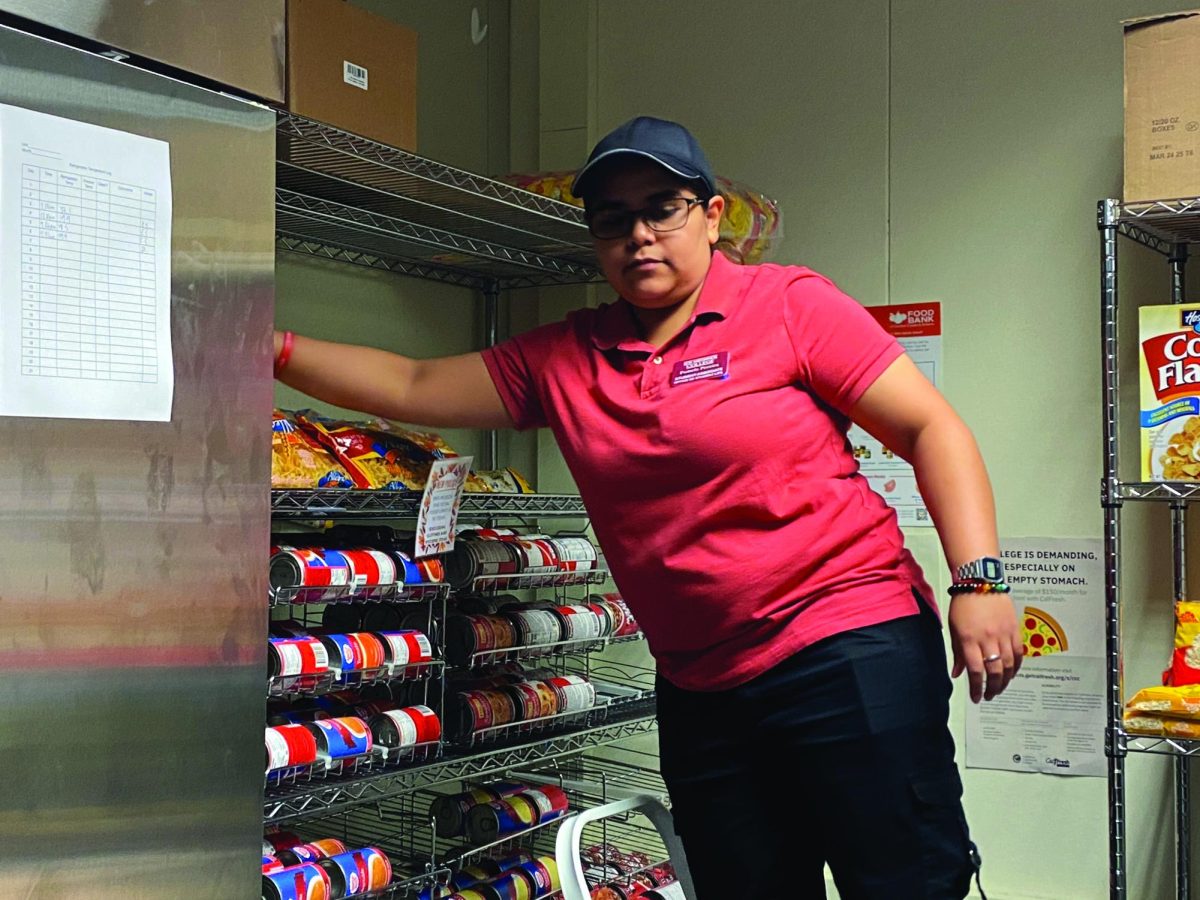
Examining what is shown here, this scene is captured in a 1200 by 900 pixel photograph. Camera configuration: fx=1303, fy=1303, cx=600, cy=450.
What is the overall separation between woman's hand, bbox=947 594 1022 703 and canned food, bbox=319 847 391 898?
3.57 feet

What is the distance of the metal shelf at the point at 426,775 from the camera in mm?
2080

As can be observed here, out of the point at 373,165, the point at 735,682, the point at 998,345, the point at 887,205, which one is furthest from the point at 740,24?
the point at 735,682

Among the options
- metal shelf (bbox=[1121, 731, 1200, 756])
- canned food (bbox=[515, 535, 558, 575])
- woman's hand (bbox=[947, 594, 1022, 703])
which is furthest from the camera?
canned food (bbox=[515, 535, 558, 575])

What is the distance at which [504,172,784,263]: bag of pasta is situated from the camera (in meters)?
2.96

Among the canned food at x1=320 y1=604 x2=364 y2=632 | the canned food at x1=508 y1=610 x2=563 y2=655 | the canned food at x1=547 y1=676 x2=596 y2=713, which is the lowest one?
the canned food at x1=547 y1=676 x2=596 y2=713

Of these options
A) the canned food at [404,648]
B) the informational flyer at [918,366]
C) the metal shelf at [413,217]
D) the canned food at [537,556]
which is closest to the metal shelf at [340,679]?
the canned food at [404,648]

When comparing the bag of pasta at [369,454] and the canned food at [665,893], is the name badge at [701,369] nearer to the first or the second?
the bag of pasta at [369,454]

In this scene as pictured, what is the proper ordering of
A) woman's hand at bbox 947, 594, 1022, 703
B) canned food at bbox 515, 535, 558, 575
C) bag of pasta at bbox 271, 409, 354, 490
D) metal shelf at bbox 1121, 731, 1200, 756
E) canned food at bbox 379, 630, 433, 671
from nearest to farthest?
woman's hand at bbox 947, 594, 1022, 703 → bag of pasta at bbox 271, 409, 354, 490 → canned food at bbox 379, 630, 433, 671 → metal shelf at bbox 1121, 731, 1200, 756 → canned food at bbox 515, 535, 558, 575

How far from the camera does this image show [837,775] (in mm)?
1824

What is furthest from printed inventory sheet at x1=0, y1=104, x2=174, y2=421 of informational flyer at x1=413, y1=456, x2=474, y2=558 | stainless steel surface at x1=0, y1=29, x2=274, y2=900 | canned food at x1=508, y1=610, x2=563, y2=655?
canned food at x1=508, y1=610, x2=563, y2=655

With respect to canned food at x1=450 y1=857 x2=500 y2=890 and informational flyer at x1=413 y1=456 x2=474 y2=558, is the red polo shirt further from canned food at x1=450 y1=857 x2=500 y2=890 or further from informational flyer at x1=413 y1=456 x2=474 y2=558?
canned food at x1=450 y1=857 x2=500 y2=890

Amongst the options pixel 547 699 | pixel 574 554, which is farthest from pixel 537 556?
pixel 547 699

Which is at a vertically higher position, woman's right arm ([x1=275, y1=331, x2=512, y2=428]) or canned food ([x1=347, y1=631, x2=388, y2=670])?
woman's right arm ([x1=275, y1=331, x2=512, y2=428])

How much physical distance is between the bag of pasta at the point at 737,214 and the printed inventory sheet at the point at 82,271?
148cm
